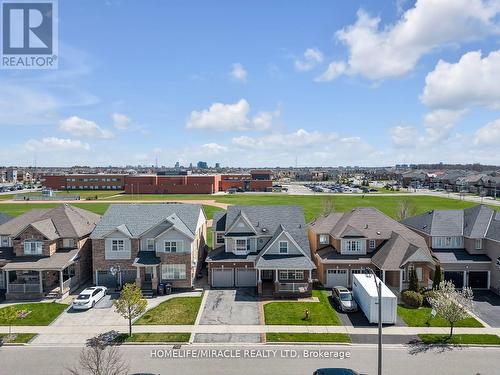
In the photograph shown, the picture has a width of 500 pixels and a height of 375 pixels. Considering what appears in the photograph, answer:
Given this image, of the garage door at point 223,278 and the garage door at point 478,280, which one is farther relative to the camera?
the garage door at point 223,278

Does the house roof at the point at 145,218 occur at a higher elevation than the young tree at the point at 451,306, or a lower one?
higher

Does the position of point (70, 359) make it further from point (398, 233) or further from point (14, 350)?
point (398, 233)

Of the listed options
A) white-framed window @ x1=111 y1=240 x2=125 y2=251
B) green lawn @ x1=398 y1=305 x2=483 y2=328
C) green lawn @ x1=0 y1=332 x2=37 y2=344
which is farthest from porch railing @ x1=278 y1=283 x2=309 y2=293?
green lawn @ x1=0 y1=332 x2=37 y2=344

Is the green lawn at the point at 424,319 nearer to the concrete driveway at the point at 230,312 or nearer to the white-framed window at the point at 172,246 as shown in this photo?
the concrete driveway at the point at 230,312

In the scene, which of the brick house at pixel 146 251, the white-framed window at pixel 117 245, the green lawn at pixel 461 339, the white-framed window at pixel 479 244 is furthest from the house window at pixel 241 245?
the white-framed window at pixel 479 244

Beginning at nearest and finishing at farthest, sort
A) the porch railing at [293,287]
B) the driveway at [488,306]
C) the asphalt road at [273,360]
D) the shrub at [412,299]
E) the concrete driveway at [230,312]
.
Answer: the asphalt road at [273,360] < the concrete driveway at [230,312] < the driveway at [488,306] < the shrub at [412,299] < the porch railing at [293,287]

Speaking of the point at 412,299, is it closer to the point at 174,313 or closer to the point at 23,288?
the point at 174,313
